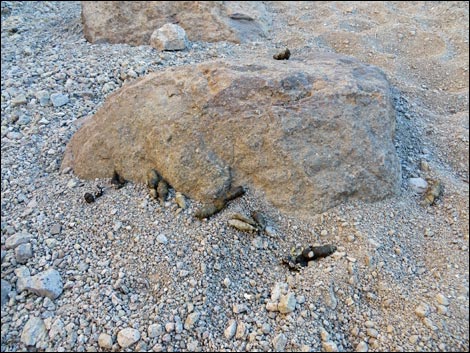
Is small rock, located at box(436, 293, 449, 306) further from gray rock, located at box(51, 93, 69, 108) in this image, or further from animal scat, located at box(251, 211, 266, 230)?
gray rock, located at box(51, 93, 69, 108)

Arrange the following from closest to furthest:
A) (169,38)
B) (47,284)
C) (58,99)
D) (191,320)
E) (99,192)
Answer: (191,320) < (47,284) < (99,192) < (58,99) < (169,38)

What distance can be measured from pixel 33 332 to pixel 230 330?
0.82 metres

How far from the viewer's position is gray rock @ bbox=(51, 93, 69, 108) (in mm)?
3322

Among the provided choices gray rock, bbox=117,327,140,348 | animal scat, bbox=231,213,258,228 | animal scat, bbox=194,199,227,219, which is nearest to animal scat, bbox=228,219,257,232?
animal scat, bbox=231,213,258,228

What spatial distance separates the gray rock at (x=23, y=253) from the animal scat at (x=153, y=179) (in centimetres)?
67

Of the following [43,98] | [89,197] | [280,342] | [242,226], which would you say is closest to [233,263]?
[242,226]

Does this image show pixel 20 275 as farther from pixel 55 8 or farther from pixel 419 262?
pixel 55 8

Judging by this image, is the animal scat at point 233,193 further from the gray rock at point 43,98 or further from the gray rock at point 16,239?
the gray rock at point 43,98

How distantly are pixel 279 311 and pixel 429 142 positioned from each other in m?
1.44

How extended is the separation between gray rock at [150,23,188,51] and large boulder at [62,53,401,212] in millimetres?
1346

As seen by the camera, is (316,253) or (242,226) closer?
(316,253)

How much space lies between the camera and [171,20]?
4285 mm

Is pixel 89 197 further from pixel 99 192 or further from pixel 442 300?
pixel 442 300

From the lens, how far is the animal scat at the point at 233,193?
7.67ft
